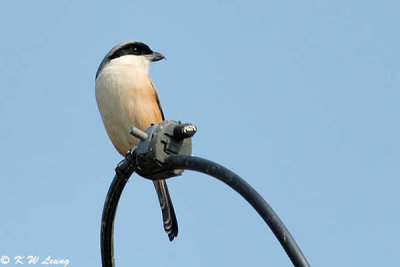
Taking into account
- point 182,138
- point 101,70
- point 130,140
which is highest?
point 101,70

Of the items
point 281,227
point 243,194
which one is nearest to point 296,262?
point 281,227

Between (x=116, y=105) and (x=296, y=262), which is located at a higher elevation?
(x=116, y=105)

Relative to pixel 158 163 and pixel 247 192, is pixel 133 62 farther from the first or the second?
pixel 247 192

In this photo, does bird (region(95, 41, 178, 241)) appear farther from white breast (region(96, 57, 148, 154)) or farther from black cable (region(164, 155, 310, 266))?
black cable (region(164, 155, 310, 266))

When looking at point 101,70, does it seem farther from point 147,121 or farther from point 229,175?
point 229,175

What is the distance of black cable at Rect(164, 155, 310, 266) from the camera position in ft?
9.21

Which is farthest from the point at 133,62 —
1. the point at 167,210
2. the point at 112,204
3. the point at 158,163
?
the point at 158,163

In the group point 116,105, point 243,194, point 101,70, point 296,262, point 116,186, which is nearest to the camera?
point 296,262

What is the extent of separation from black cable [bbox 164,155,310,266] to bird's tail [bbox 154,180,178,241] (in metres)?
1.93

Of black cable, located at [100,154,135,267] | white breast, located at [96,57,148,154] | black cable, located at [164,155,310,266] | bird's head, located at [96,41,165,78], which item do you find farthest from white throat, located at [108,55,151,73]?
black cable, located at [164,155,310,266]

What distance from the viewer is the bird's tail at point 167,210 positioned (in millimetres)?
5477

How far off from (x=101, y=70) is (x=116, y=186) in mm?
3337

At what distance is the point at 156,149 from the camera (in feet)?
11.9

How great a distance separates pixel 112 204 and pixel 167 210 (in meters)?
2.14
